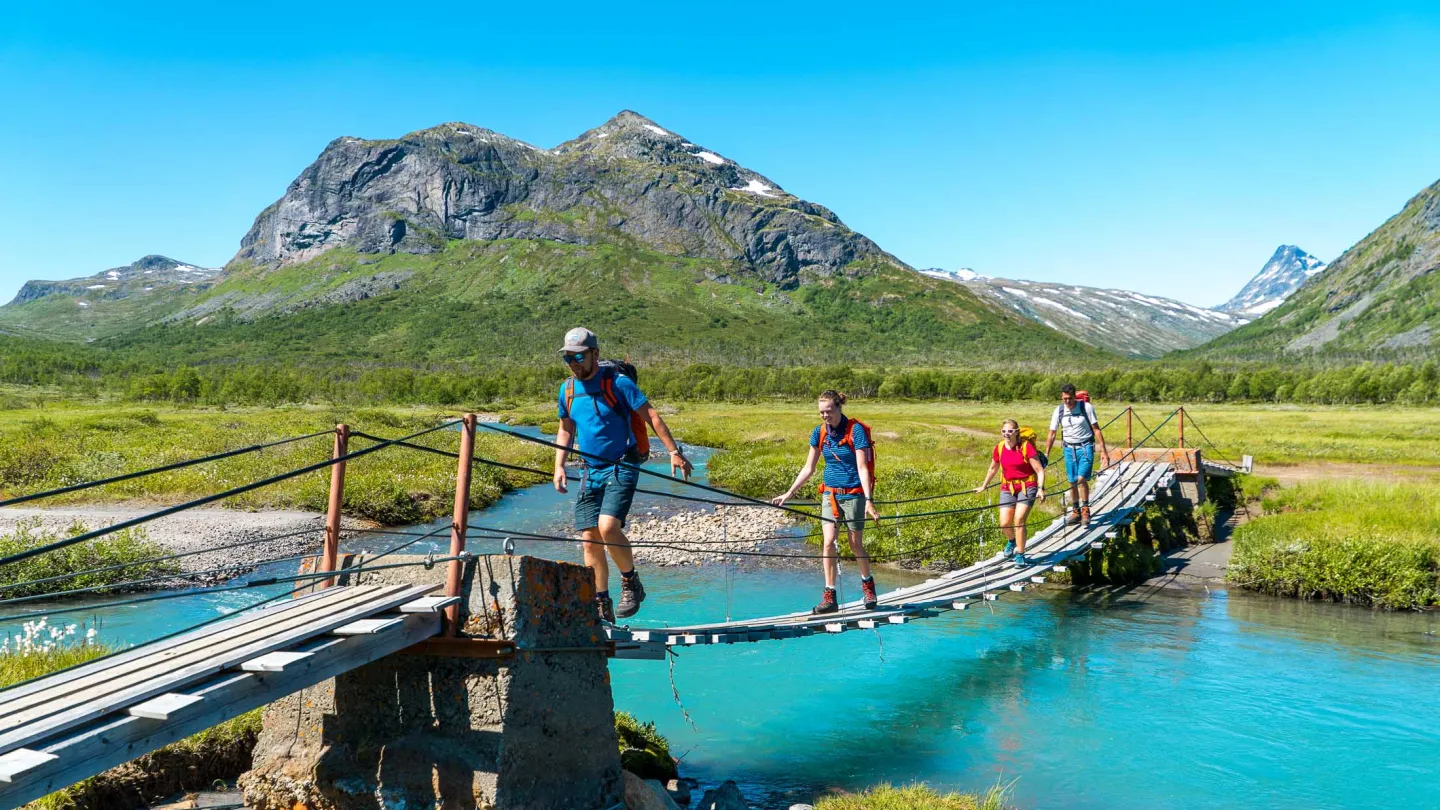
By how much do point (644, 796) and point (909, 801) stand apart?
2.58 metres

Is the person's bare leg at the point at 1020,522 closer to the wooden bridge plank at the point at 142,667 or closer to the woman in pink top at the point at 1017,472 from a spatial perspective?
the woman in pink top at the point at 1017,472

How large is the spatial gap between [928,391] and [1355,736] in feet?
371

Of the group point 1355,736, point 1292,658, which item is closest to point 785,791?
point 1355,736

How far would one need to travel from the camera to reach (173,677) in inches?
210

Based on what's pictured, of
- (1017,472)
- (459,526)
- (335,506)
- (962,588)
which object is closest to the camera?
(459,526)

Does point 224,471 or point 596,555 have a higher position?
point 596,555

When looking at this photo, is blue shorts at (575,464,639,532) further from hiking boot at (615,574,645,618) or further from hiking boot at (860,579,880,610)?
hiking boot at (860,579,880,610)

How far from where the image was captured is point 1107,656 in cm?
1511

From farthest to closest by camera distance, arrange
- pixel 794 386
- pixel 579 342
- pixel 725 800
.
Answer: pixel 794 386 → pixel 725 800 → pixel 579 342

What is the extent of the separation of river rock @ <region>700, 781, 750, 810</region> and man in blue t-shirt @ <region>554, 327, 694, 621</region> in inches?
91.3

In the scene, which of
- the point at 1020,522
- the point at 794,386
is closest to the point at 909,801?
the point at 1020,522

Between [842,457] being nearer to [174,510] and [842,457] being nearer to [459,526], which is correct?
[459,526]

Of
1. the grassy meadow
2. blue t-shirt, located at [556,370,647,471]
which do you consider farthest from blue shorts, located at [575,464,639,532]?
the grassy meadow

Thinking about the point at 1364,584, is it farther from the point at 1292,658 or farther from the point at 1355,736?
the point at 1355,736
